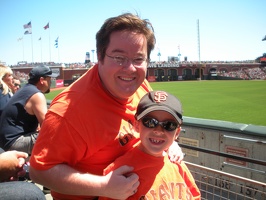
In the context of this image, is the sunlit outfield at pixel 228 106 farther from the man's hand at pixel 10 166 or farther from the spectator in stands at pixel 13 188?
the spectator in stands at pixel 13 188

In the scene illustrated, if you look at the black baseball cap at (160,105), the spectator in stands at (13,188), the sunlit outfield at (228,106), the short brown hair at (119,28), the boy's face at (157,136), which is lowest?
the sunlit outfield at (228,106)

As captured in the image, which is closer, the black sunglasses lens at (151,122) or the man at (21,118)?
the black sunglasses lens at (151,122)

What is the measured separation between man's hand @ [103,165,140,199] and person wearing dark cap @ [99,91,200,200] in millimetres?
78

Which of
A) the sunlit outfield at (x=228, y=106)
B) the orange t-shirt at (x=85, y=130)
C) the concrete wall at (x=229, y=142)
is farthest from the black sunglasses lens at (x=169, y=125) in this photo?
the sunlit outfield at (x=228, y=106)

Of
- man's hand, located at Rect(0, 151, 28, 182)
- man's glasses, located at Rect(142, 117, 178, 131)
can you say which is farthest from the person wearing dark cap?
man's hand, located at Rect(0, 151, 28, 182)

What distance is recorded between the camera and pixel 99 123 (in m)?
1.87

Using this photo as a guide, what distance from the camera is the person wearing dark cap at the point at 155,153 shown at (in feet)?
6.24

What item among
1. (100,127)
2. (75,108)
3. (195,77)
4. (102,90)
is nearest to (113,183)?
(100,127)

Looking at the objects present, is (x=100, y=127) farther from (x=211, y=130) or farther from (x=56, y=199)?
(x=211, y=130)

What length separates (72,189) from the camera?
174 cm

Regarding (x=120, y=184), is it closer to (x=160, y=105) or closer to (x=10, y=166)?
(x=160, y=105)

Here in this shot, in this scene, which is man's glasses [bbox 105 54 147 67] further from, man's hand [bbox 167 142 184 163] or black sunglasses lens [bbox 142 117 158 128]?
man's hand [bbox 167 142 184 163]

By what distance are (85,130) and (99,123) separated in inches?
5.1

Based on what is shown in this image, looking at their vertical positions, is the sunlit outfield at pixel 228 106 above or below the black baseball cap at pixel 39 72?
below
